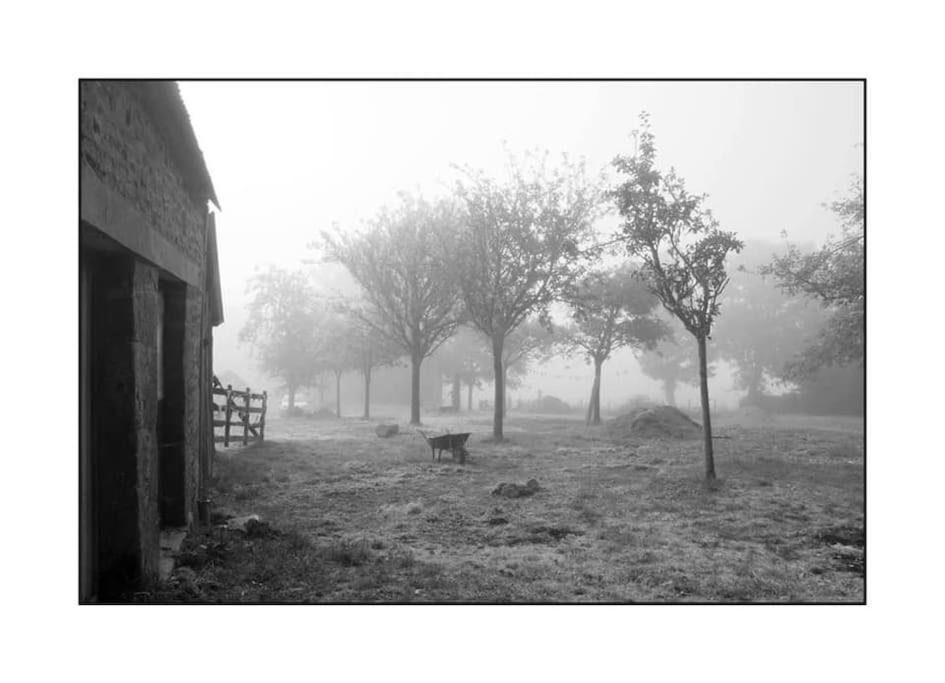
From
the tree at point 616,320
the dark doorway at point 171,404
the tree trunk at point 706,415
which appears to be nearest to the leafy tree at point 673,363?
the tree at point 616,320

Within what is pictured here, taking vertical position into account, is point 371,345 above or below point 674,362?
above

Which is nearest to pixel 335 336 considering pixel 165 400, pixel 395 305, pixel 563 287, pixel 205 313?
pixel 395 305

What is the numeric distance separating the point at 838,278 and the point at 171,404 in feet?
46.9

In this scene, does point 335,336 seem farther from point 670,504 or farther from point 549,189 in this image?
point 670,504

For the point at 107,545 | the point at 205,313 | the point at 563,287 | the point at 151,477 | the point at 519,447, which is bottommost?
the point at 519,447

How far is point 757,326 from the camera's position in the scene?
132 feet

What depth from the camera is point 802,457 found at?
579 inches

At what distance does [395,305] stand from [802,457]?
17.0 metres

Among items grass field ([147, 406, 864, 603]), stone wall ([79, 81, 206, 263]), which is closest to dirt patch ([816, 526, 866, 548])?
grass field ([147, 406, 864, 603])

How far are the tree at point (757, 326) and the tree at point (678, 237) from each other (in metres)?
29.0

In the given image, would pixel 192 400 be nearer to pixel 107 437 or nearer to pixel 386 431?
pixel 107 437

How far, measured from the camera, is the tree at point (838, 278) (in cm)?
1381

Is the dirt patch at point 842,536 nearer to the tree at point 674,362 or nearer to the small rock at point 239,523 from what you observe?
the small rock at point 239,523

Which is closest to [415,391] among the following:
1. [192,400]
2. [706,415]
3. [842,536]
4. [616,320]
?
[616,320]
